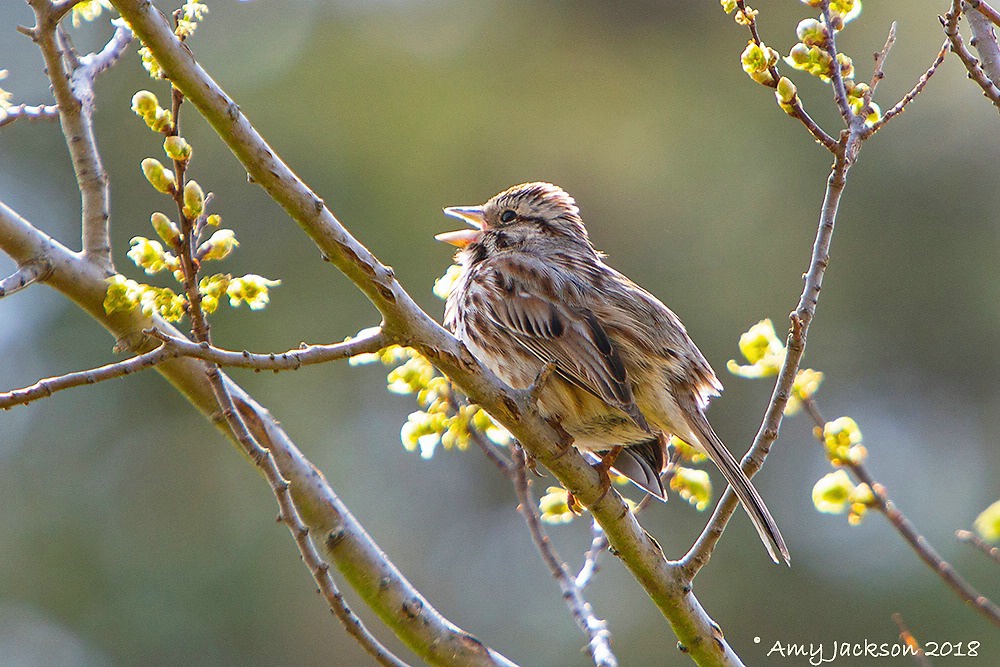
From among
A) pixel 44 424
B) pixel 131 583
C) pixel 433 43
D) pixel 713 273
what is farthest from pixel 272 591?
pixel 433 43

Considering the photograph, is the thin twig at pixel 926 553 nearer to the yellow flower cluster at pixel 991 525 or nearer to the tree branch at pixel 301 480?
the yellow flower cluster at pixel 991 525

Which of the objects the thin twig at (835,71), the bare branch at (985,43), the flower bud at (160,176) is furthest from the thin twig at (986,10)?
the flower bud at (160,176)

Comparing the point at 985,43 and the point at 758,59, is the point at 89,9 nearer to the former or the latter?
the point at 758,59

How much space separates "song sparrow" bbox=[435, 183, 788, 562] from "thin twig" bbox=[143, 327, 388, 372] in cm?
103

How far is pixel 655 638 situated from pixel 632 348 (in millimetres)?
6898

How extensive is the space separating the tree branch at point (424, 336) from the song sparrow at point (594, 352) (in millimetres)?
303

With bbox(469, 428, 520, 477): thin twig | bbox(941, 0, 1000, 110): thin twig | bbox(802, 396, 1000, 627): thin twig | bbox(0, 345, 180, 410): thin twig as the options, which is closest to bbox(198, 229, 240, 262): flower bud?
bbox(0, 345, 180, 410): thin twig

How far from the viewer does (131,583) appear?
396 inches

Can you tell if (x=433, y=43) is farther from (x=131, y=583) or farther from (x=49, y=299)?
(x=131, y=583)

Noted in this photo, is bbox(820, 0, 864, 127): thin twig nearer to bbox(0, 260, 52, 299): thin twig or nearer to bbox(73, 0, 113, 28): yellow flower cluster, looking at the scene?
bbox(73, 0, 113, 28): yellow flower cluster

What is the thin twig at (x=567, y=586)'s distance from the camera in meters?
3.29

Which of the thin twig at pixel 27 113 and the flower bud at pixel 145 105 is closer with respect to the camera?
the flower bud at pixel 145 105

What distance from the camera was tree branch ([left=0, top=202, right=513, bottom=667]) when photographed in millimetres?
3059

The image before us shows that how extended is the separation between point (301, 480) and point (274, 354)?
94 cm
